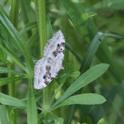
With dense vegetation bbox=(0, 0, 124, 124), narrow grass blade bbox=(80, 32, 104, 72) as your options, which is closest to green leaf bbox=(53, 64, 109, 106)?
dense vegetation bbox=(0, 0, 124, 124)

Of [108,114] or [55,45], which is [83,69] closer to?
[55,45]

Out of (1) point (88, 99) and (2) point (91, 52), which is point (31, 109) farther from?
(2) point (91, 52)

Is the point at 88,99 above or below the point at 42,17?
below

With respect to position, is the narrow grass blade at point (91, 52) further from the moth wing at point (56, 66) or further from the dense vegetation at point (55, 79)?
the moth wing at point (56, 66)

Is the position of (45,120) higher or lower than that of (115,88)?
higher

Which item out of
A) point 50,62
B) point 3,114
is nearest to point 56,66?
point 50,62

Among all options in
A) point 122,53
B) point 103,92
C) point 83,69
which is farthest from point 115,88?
point 122,53

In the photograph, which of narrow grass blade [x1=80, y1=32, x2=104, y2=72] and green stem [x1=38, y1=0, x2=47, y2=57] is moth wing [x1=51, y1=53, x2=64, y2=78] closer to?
green stem [x1=38, y1=0, x2=47, y2=57]

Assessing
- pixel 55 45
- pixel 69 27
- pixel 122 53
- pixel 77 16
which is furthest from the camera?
pixel 122 53
